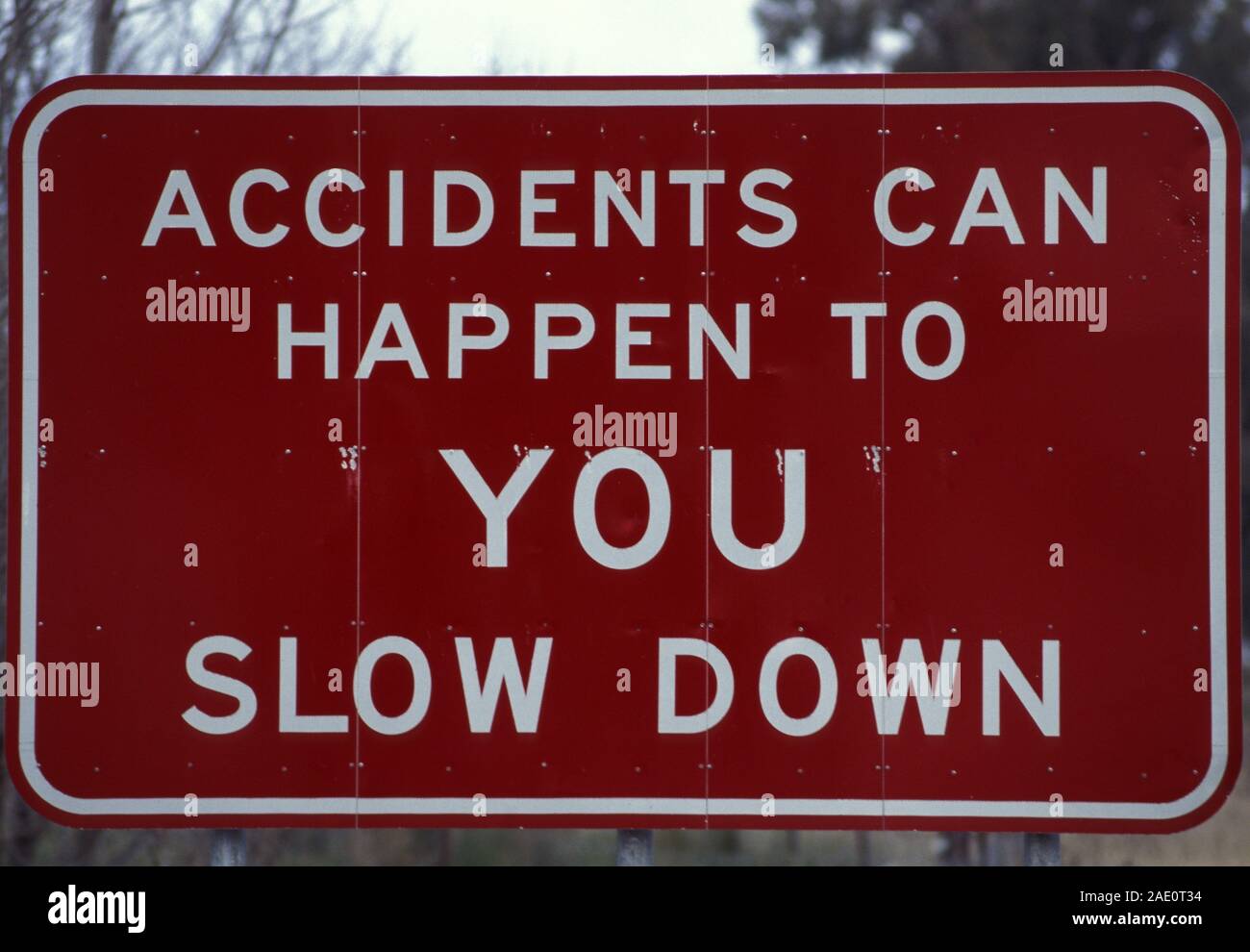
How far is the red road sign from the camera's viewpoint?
160 inches

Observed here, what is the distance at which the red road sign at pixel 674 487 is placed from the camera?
4.07m

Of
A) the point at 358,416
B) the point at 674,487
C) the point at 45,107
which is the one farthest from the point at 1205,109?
the point at 45,107

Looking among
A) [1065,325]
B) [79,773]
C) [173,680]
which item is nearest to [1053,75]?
[1065,325]

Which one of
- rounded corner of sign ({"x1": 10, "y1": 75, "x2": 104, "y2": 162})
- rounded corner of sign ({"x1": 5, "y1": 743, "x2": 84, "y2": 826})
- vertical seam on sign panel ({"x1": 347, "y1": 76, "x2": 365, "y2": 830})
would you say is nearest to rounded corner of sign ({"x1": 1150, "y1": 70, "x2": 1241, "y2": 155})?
vertical seam on sign panel ({"x1": 347, "y1": 76, "x2": 365, "y2": 830})

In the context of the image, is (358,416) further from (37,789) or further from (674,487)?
(37,789)

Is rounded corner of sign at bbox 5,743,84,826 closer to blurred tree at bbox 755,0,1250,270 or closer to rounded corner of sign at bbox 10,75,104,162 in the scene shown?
rounded corner of sign at bbox 10,75,104,162

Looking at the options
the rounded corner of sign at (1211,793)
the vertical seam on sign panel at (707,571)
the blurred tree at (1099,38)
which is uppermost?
the blurred tree at (1099,38)

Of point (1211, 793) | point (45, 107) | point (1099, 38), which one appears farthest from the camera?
point (1099, 38)

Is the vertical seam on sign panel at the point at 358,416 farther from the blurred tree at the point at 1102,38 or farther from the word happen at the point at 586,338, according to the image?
the blurred tree at the point at 1102,38

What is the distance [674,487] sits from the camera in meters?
4.12

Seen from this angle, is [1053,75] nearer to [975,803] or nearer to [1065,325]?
[1065,325]

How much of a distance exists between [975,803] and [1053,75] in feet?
6.47

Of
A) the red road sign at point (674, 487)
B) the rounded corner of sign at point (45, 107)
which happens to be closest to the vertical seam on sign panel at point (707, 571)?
the red road sign at point (674, 487)

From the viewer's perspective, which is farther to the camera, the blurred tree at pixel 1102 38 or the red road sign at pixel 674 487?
the blurred tree at pixel 1102 38
